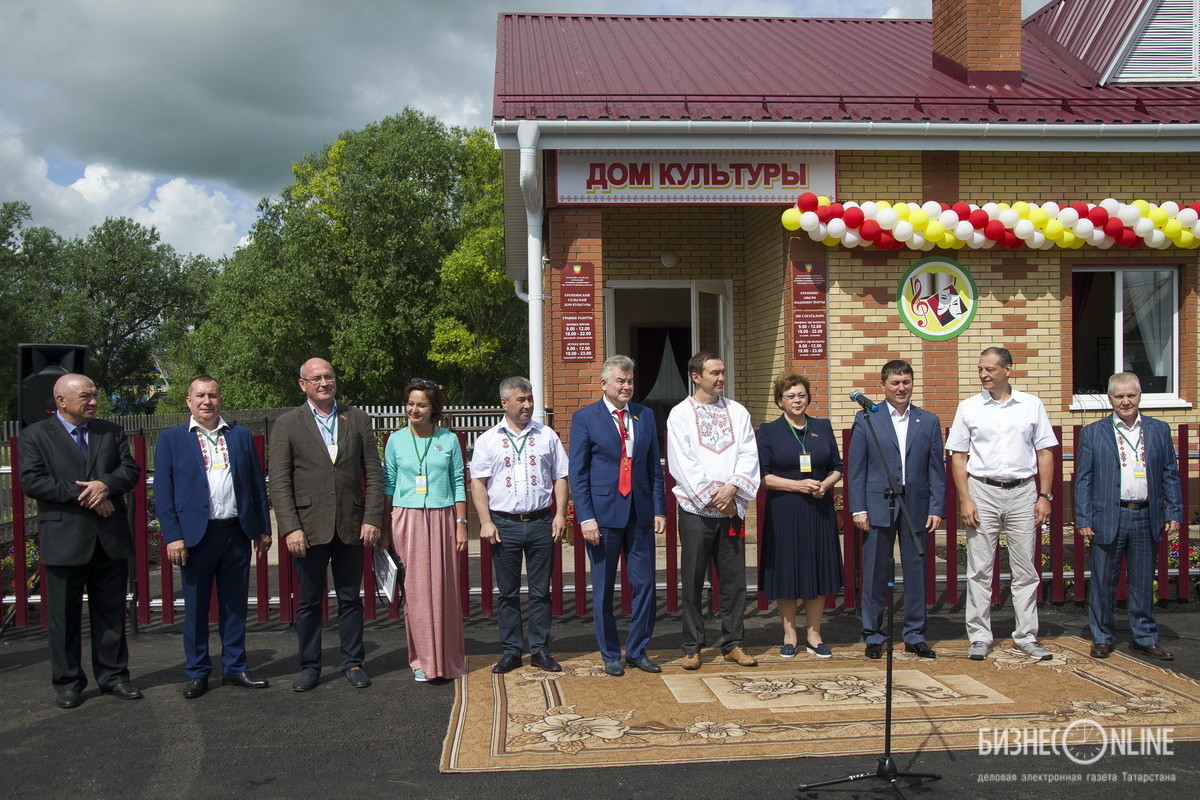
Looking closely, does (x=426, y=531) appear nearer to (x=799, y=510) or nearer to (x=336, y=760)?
(x=336, y=760)

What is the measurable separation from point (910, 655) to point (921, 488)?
1.06 meters

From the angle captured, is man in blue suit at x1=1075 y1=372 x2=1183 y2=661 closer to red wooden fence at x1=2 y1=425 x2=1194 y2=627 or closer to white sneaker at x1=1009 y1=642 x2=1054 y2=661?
white sneaker at x1=1009 y1=642 x2=1054 y2=661

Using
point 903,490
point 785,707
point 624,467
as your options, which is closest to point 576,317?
point 624,467

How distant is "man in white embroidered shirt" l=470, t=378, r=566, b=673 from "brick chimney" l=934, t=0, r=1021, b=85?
29.0 feet

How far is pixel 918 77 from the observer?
11.5m

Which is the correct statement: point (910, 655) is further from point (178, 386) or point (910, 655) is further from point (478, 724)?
point (178, 386)

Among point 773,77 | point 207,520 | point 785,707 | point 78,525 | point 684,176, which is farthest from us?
point 773,77

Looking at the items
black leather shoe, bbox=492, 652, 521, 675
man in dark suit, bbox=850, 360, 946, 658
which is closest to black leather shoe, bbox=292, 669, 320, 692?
black leather shoe, bbox=492, 652, 521, 675

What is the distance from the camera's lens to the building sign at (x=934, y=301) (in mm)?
9992

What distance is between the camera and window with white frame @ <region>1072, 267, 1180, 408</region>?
34.6ft

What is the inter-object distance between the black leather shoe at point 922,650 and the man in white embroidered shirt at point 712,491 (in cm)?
107

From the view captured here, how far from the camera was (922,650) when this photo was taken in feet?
18.7

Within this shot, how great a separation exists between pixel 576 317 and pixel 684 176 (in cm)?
194

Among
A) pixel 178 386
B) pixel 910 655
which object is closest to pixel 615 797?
pixel 910 655
